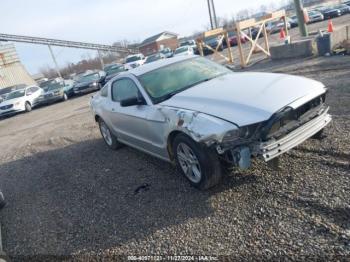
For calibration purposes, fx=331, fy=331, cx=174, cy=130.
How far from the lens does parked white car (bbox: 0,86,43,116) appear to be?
1998 cm

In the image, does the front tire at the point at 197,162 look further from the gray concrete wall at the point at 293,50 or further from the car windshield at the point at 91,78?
the car windshield at the point at 91,78

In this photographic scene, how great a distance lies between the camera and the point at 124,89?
5.85 m

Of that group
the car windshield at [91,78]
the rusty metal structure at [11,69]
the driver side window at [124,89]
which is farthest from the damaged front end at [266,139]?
the rusty metal structure at [11,69]

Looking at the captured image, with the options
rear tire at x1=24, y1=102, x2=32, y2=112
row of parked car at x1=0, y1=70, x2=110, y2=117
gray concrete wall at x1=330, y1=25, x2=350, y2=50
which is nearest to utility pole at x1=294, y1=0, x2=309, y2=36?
gray concrete wall at x1=330, y1=25, x2=350, y2=50

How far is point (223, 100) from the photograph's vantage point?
4.07 metres

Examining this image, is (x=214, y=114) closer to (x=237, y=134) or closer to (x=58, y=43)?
(x=237, y=134)

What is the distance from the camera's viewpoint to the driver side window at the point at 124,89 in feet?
17.6

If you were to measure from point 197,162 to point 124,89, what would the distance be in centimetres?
235

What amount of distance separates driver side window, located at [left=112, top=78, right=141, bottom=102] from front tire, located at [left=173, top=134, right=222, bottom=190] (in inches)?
50.1

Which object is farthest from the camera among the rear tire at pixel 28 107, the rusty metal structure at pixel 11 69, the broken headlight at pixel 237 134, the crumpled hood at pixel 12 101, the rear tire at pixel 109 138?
the rusty metal structure at pixel 11 69

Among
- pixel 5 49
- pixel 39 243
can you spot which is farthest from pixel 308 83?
pixel 5 49

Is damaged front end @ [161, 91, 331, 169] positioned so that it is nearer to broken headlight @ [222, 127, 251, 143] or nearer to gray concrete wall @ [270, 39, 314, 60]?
broken headlight @ [222, 127, 251, 143]

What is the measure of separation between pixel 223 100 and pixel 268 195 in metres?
1.25

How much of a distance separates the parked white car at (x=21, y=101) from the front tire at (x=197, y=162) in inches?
726
